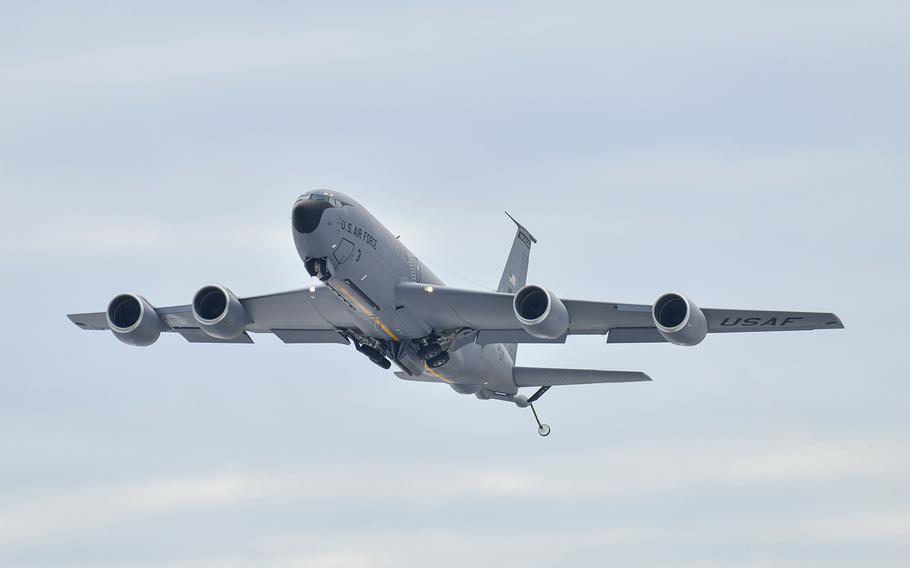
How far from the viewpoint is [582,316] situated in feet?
172

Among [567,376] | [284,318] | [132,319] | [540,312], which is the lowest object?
[540,312]

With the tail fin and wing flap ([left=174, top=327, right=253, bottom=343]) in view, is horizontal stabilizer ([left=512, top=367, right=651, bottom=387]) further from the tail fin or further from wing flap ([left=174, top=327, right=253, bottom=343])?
wing flap ([left=174, top=327, right=253, bottom=343])

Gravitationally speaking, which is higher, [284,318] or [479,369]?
[284,318]

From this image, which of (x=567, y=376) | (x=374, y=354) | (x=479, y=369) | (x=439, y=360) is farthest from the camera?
(x=567, y=376)

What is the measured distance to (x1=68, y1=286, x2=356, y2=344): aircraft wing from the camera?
178ft

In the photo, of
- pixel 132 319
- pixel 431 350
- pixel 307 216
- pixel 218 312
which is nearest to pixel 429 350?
pixel 431 350

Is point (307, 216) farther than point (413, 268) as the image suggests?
No

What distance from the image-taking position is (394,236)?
5241cm

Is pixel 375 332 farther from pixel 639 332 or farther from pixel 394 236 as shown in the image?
pixel 639 332

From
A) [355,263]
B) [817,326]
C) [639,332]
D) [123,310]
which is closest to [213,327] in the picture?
[123,310]

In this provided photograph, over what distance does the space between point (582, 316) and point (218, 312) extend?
1344cm

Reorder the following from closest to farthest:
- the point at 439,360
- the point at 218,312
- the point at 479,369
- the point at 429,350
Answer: the point at 218,312 < the point at 429,350 < the point at 439,360 < the point at 479,369

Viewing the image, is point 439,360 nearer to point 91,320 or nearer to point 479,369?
point 479,369

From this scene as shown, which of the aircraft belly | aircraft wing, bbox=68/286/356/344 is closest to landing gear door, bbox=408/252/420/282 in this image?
aircraft wing, bbox=68/286/356/344
